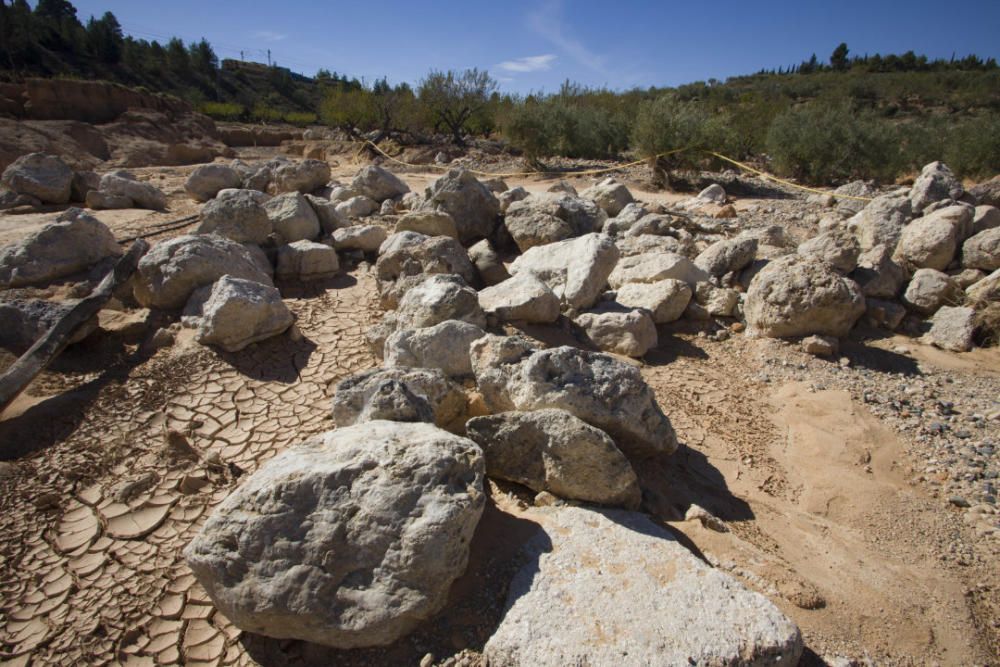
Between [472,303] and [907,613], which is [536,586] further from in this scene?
[472,303]

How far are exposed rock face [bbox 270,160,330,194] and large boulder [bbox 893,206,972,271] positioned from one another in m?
7.22

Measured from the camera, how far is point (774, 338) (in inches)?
161

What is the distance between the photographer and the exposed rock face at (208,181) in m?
7.87

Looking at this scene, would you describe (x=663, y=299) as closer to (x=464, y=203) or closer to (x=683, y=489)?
(x=683, y=489)

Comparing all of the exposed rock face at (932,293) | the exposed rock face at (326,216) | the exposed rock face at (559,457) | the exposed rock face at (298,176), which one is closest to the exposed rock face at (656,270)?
the exposed rock face at (932,293)

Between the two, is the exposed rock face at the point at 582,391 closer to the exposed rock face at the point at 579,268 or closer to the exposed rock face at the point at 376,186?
the exposed rock face at the point at 579,268

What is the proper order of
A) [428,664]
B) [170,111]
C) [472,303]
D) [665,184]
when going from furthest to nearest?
[170,111]
[665,184]
[472,303]
[428,664]

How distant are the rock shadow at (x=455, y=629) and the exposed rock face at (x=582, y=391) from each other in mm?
653

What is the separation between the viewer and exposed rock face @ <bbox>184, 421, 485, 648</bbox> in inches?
60.7

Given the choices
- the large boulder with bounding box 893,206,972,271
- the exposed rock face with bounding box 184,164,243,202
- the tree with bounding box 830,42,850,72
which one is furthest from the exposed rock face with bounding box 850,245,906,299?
the tree with bounding box 830,42,850,72

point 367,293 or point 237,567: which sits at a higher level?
point 367,293

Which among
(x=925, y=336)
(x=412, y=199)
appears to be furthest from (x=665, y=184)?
(x=925, y=336)

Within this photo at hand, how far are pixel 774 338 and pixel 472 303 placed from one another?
2.58 metres

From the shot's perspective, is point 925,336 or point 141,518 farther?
point 925,336
